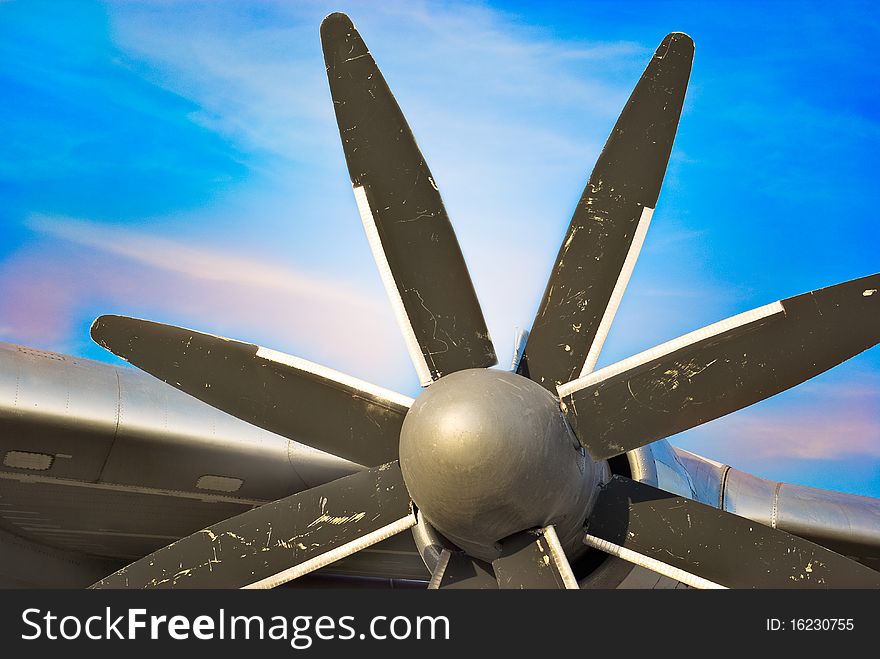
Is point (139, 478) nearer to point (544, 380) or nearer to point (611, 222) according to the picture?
point (544, 380)

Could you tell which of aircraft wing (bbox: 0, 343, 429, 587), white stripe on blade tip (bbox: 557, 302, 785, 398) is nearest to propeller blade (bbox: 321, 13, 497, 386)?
white stripe on blade tip (bbox: 557, 302, 785, 398)

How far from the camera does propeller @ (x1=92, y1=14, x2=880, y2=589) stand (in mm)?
4984

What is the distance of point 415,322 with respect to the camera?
5.49 meters

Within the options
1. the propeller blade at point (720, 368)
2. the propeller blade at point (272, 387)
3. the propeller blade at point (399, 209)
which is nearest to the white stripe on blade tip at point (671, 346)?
the propeller blade at point (720, 368)

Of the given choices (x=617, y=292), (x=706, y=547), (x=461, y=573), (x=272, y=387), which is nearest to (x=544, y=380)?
(x=617, y=292)

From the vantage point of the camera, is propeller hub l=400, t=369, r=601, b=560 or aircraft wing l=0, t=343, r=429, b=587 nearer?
propeller hub l=400, t=369, r=601, b=560

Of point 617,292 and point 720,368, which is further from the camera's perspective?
point 617,292

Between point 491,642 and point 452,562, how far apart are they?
994mm

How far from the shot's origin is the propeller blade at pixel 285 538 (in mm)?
5391

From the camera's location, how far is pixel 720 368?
5027 millimetres

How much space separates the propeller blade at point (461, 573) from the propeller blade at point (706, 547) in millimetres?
656

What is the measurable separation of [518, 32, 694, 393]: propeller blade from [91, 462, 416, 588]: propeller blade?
1.18 meters

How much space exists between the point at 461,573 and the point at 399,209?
2.26 m

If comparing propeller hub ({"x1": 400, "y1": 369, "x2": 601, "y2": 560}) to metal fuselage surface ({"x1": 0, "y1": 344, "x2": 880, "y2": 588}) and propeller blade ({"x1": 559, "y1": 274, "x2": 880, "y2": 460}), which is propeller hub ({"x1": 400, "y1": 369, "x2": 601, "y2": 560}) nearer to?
propeller blade ({"x1": 559, "y1": 274, "x2": 880, "y2": 460})
